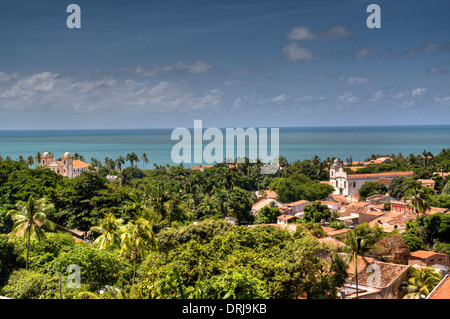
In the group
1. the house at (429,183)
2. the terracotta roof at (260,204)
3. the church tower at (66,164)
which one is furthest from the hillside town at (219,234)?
the church tower at (66,164)

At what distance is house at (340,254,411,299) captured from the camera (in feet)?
50.4

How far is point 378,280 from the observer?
648 inches

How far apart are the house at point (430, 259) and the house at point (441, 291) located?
7177mm

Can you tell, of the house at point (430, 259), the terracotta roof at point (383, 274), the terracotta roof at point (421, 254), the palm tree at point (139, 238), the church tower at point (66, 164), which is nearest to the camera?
the palm tree at point (139, 238)

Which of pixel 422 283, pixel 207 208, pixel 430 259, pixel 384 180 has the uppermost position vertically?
pixel 384 180

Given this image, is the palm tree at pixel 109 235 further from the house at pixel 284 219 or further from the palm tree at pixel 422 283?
the house at pixel 284 219

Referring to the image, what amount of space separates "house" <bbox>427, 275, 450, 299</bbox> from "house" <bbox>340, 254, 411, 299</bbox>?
204 centimetres

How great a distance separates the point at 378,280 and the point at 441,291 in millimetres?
3099

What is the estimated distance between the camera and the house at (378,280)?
15349 mm

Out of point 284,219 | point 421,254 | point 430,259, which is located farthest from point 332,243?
point 284,219

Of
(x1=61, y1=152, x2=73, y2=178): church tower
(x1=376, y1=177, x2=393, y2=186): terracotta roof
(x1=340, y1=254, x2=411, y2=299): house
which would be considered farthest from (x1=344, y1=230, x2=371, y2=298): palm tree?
(x1=61, y1=152, x2=73, y2=178): church tower

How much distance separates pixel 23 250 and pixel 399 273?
16.2 metres

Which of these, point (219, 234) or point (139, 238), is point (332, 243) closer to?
point (219, 234)
